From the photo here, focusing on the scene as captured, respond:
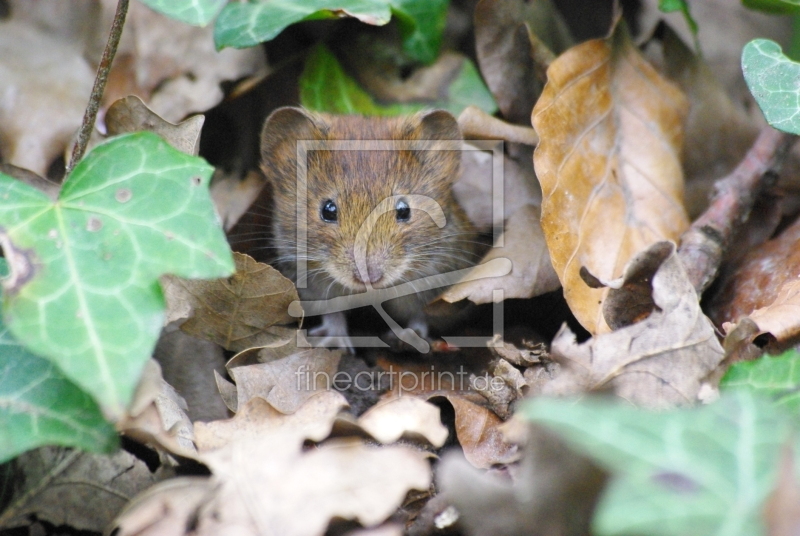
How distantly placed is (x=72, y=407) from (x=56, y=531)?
52 centimetres

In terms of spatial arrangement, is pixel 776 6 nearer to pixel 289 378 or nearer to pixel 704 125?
pixel 704 125

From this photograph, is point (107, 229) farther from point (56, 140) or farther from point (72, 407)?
point (56, 140)

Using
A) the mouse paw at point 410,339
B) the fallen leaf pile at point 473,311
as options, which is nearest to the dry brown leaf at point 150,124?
the fallen leaf pile at point 473,311

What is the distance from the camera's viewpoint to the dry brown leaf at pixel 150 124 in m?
3.57

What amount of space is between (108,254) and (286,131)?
1901mm

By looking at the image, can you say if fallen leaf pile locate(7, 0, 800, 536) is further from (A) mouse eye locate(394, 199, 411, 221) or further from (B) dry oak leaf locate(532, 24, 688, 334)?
(A) mouse eye locate(394, 199, 411, 221)

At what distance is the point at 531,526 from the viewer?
7.04 feet

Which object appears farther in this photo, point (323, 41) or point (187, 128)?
point (323, 41)

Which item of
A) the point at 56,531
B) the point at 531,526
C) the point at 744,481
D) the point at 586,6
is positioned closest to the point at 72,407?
the point at 56,531

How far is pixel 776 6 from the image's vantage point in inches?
157

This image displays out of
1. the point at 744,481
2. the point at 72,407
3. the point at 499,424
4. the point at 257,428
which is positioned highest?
the point at 744,481

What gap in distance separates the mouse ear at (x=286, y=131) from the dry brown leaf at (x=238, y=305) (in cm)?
111

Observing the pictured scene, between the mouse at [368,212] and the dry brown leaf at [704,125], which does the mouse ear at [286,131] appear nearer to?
the mouse at [368,212]

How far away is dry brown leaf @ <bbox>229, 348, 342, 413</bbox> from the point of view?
3.18m
